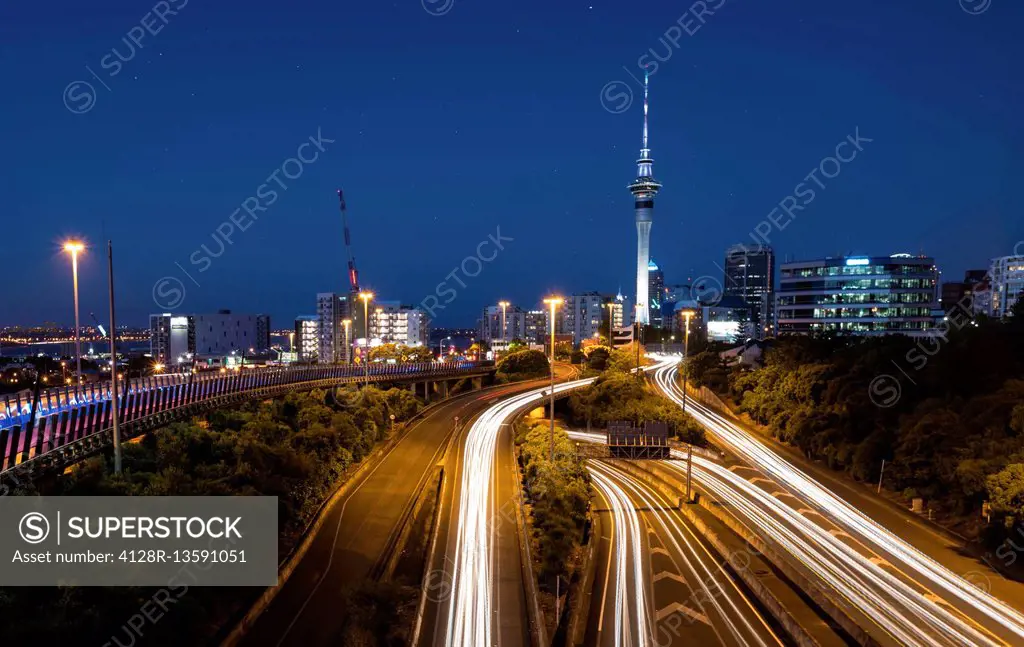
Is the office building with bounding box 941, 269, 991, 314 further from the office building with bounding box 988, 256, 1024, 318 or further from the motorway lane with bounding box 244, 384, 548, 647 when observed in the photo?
the motorway lane with bounding box 244, 384, 548, 647

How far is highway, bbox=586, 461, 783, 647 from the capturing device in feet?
51.2

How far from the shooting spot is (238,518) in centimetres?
1612

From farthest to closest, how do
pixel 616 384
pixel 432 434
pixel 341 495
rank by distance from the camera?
pixel 616 384
pixel 432 434
pixel 341 495

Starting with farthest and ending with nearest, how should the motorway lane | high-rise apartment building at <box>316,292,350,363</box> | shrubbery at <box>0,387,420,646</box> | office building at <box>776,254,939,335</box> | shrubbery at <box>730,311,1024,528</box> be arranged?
high-rise apartment building at <box>316,292,350,363</box>, office building at <box>776,254,939,335</box>, shrubbery at <box>730,311,1024,528</box>, the motorway lane, shrubbery at <box>0,387,420,646</box>

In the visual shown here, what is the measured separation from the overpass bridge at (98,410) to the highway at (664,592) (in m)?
14.0

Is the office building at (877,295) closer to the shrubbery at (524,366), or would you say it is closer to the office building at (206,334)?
the shrubbery at (524,366)

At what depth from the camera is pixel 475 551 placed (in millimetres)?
18406

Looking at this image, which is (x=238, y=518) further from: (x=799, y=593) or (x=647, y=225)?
(x=647, y=225)

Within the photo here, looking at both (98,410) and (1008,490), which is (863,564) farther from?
(98,410)

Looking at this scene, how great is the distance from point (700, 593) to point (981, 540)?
9720 millimetres

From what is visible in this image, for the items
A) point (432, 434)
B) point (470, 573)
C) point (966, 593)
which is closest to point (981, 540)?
Result: point (966, 593)

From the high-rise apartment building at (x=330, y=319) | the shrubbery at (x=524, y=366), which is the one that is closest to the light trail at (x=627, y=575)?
the shrubbery at (x=524, y=366)

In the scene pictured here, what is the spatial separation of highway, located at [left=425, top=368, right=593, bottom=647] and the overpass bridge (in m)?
9.78

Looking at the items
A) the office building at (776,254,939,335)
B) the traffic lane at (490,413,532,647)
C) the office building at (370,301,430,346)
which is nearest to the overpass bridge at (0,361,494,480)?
the traffic lane at (490,413,532,647)
